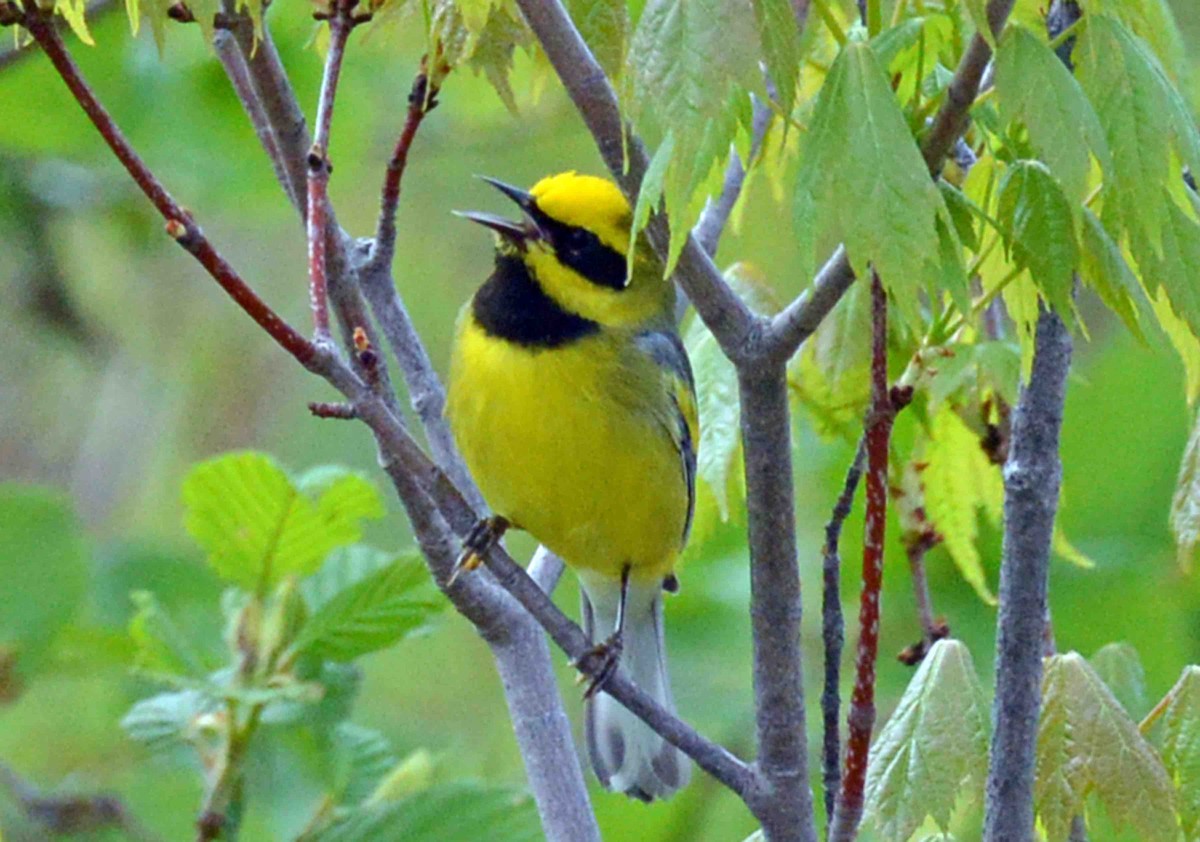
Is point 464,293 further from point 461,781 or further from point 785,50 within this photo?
point 785,50

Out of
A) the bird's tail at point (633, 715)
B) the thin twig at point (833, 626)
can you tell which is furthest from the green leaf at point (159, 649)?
the thin twig at point (833, 626)

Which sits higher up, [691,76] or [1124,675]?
[691,76]

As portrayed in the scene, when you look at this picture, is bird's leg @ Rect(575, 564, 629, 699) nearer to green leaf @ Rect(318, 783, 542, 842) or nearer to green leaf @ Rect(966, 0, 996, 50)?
green leaf @ Rect(318, 783, 542, 842)

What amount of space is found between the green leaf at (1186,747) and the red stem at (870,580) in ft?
1.19

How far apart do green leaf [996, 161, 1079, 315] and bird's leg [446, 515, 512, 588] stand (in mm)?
681

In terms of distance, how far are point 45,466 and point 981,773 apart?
491cm

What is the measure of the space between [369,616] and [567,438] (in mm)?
470

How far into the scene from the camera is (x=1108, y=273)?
1587 mm

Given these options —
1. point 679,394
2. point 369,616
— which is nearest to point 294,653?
point 369,616

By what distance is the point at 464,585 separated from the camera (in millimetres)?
2211

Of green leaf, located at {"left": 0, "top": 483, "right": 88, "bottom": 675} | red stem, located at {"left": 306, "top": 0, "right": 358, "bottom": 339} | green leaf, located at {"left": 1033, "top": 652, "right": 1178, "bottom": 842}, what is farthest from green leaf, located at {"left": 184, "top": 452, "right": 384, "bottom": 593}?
green leaf, located at {"left": 1033, "top": 652, "right": 1178, "bottom": 842}

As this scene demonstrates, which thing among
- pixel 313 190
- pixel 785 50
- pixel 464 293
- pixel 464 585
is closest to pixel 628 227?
pixel 464 585

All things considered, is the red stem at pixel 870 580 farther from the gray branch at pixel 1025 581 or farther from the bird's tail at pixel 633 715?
the bird's tail at pixel 633 715

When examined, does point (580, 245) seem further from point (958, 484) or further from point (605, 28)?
point (605, 28)
